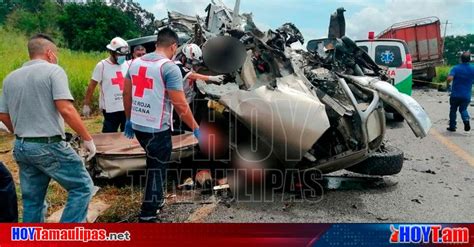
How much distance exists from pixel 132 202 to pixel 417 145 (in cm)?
422

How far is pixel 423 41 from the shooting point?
15320 mm

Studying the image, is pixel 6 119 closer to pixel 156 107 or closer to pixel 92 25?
pixel 156 107

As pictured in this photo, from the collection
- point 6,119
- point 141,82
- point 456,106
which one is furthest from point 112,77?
point 456,106

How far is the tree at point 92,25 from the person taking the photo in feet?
105

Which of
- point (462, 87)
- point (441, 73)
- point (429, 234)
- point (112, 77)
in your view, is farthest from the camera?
point (441, 73)

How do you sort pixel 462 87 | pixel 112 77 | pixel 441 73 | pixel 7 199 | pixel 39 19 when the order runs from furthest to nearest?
pixel 39 19, pixel 441 73, pixel 462 87, pixel 112 77, pixel 7 199

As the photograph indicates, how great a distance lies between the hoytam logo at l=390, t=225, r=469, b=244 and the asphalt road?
37.3 inches

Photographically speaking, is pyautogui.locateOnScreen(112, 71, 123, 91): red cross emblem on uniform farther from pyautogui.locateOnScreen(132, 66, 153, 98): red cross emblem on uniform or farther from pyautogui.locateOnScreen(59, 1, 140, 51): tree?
pyautogui.locateOnScreen(59, 1, 140, 51): tree

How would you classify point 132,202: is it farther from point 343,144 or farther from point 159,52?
point 343,144

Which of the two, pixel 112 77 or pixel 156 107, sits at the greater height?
pixel 112 77

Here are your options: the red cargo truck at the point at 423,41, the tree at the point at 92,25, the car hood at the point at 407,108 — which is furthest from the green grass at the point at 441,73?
the tree at the point at 92,25

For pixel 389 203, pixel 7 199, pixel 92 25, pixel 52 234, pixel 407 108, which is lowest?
pixel 389 203

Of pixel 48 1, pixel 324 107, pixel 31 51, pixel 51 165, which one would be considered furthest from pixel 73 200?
pixel 48 1

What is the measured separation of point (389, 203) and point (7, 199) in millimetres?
2930
